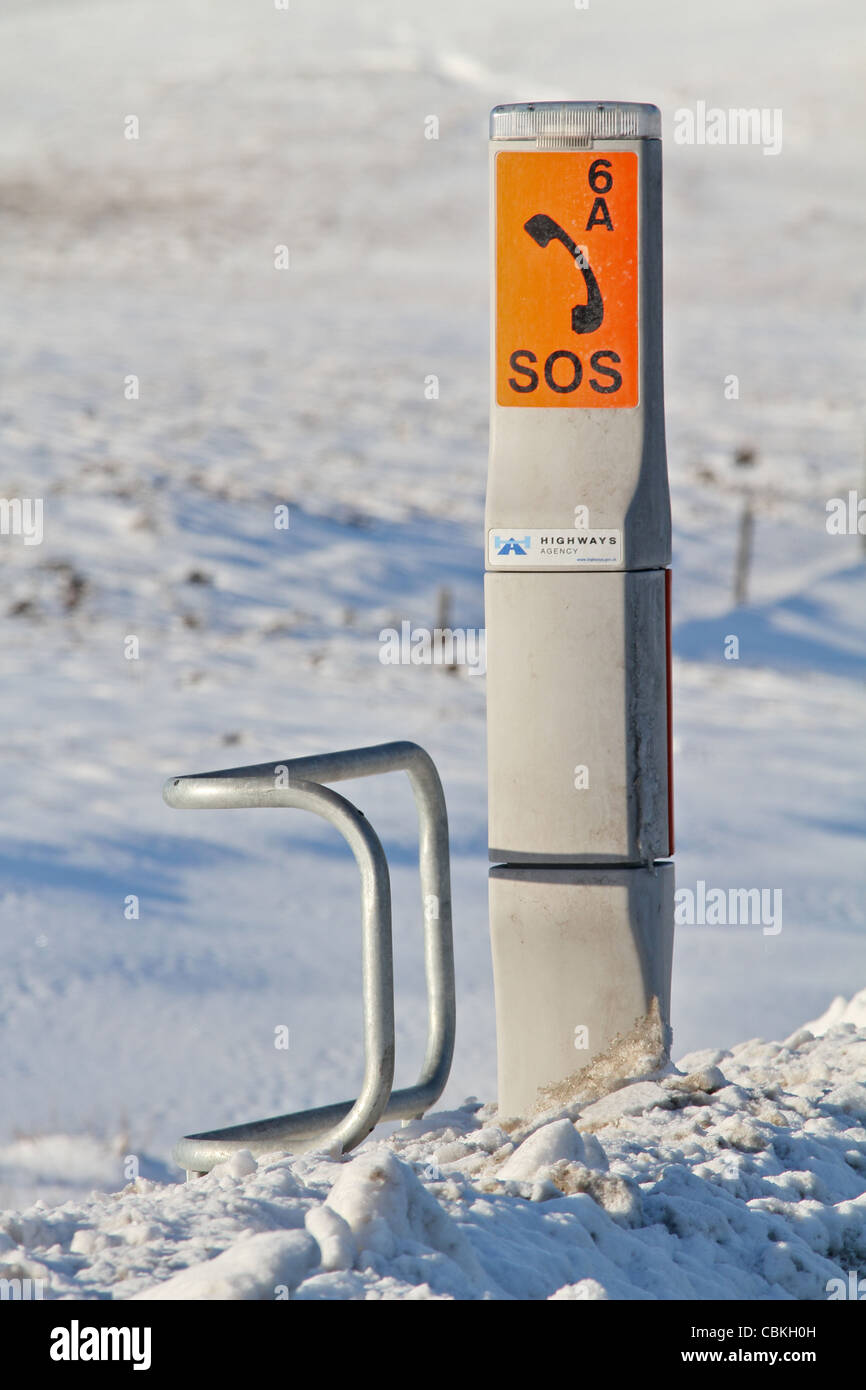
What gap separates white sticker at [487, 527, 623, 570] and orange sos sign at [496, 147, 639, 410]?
0.32 metres

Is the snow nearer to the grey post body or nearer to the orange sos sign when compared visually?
the grey post body

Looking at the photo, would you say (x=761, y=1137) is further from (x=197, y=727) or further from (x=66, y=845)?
(x=197, y=727)

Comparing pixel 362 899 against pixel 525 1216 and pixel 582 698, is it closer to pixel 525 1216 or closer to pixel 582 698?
pixel 582 698

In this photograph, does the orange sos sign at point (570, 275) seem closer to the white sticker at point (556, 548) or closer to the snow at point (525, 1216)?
the white sticker at point (556, 548)

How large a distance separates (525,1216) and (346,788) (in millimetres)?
5605

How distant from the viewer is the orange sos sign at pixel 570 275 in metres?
4.02

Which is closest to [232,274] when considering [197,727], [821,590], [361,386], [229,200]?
[229,200]

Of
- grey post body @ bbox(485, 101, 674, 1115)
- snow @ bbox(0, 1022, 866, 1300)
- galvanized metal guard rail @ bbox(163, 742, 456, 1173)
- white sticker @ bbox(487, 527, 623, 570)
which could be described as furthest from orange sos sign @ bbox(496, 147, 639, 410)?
snow @ bbox(0, 1022, 866, 1300)

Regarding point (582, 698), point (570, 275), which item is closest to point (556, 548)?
point (582, 698)

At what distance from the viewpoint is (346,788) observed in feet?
28.1

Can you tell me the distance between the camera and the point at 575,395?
4066 millimetres

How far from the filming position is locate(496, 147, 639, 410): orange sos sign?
4023 mm

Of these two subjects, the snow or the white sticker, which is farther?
the white sticker

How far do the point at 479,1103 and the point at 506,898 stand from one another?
0.74m
